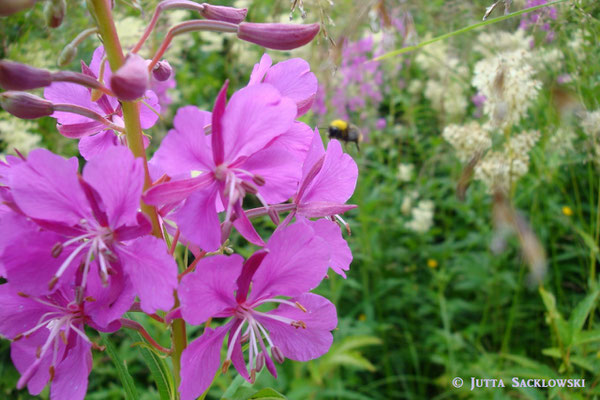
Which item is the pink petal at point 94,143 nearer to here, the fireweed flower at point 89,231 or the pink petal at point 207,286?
the fireweed flower at point 89,231

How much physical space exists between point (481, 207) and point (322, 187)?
2.82 m

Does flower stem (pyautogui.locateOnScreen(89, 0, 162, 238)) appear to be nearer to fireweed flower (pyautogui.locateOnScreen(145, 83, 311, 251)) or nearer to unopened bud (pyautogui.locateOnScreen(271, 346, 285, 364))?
fireweed flower (pyautogui.locateOnScreen(145, 83, 311, 251))

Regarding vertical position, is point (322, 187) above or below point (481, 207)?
above

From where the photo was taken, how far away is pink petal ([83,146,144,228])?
3.09 ft

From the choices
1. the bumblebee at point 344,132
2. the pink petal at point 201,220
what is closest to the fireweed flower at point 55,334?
the pink petal at point 201,220

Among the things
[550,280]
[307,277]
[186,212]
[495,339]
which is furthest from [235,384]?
[550,280]

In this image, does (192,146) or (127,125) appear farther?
(127,125)

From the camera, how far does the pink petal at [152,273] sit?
94 centimetres

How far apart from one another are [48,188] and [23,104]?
217 millimetres

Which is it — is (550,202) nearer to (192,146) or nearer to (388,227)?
(388,227)

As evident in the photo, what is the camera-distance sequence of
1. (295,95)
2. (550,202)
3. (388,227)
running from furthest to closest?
(388,227)
(550,202)
(295,95)

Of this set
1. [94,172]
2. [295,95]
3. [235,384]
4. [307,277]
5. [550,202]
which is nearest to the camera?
[94,172]

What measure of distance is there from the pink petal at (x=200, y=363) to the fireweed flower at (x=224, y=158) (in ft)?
0.69

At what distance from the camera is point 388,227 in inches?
161
